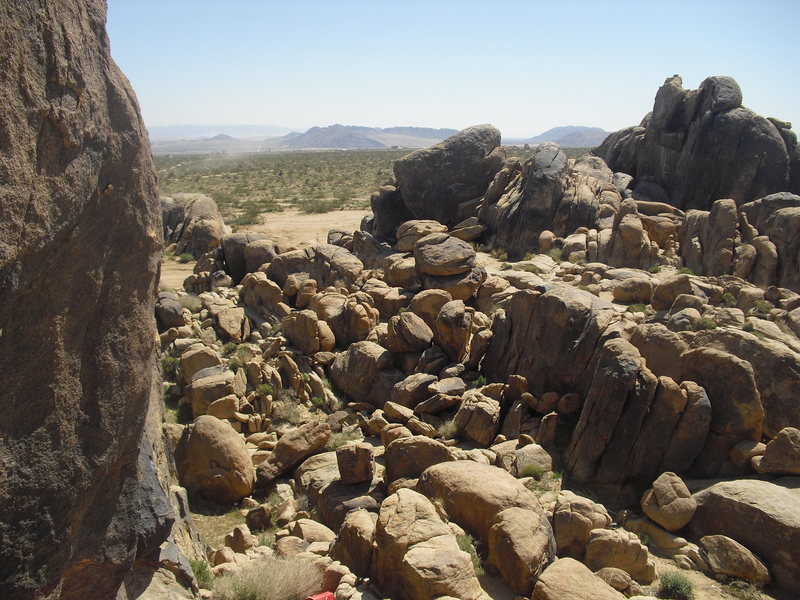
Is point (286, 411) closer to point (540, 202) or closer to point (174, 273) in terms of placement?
point (174, 273)

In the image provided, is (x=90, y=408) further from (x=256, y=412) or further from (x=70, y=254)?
(x=256, y=412)

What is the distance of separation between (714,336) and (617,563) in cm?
539

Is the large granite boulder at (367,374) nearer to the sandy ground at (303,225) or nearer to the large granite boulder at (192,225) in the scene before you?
the sandy ground at (303,225)

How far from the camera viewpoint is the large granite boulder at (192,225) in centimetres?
2678

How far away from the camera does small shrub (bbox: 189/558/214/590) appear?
6387mm

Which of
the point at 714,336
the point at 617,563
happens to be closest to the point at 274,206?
the point at 714,336

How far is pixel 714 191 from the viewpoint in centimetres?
2670

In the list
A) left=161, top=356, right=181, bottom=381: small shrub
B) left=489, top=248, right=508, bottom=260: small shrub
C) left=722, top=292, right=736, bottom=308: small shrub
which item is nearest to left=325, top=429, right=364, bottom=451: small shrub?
left=161, top=356, right=181, bottom=381: small shrub

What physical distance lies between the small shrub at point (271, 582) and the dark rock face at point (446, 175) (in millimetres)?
21272

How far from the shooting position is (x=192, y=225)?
28062mm

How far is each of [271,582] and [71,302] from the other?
4.03 m

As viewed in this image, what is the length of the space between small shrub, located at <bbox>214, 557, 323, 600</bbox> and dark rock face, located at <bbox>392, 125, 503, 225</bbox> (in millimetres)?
21272

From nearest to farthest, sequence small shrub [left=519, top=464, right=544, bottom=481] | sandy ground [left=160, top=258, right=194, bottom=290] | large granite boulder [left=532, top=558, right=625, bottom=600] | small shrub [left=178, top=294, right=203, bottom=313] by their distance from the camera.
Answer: large granite boulder [left=532, top=558, right=625, bottom=600] < small shrub [left=519, top=464, right=544, bottom=481] < small shrub [left=178, top=294, right=203, bottom=313] < sandy ground [left=160, top=258, right=194, bottom=290]

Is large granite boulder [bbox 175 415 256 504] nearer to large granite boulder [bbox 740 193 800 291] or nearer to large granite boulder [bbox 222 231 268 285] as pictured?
large granite boulder [bbox 222 231 268 285]
